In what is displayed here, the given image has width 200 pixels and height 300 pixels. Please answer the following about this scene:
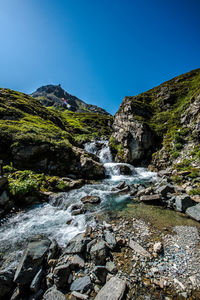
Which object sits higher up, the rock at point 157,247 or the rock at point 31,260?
the rock at point 31,260

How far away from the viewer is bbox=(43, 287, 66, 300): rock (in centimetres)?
330

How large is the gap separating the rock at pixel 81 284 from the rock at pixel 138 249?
87.9 inches

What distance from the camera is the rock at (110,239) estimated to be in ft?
16.1

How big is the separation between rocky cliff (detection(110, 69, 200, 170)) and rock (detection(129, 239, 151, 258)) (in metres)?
13.5

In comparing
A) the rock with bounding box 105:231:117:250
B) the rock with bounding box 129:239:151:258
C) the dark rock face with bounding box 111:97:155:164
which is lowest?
the rock with bounding box 129:239:151:258

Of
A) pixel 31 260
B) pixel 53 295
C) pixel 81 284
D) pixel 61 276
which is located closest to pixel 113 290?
pixel 81 284

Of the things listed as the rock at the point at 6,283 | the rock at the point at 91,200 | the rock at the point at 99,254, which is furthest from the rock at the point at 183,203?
the rock at the point at 6,283

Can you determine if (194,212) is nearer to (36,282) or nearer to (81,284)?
(81,284)

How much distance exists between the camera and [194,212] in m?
6.95

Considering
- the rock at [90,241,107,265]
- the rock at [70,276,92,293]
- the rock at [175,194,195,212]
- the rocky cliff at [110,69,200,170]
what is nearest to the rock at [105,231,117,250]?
the rock at [90,241,107,265]

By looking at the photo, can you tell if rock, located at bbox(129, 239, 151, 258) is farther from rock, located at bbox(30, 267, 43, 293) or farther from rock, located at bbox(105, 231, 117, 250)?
rock, located at bbox(30, 267, 43, 293)

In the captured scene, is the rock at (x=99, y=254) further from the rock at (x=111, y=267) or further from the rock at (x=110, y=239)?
the rock at (x=110, y=239)

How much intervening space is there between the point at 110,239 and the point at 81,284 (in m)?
2.04

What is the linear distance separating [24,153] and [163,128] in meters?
27.7
